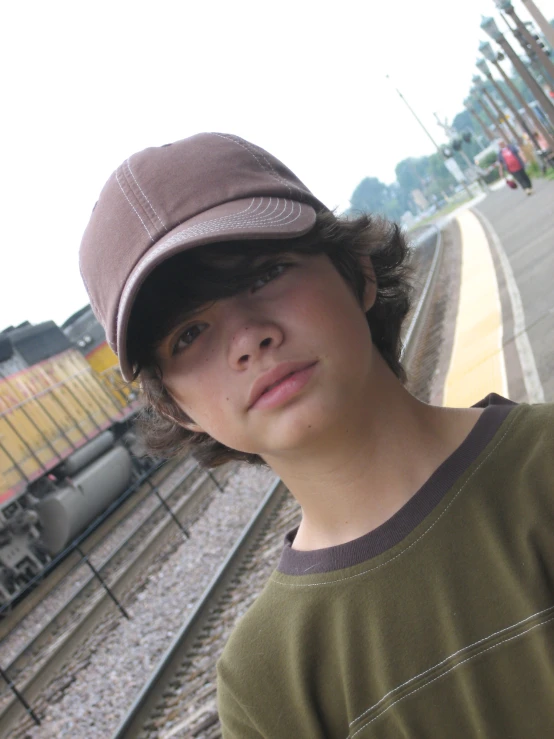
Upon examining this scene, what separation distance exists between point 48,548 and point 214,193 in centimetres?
1275

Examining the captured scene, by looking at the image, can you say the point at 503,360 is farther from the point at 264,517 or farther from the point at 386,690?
the point at 386,690

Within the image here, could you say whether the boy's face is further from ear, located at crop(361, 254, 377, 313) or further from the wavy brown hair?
ear, located at crop(361, 254, 377, 313)

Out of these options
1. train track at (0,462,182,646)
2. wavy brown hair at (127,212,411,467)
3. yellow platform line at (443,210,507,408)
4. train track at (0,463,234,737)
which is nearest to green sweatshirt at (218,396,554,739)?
wavy brown hair at (127,212,411,467)

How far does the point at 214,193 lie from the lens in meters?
1.78

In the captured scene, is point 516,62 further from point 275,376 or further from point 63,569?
point 275,376

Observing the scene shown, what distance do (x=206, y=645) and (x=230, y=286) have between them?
5030 millimetres

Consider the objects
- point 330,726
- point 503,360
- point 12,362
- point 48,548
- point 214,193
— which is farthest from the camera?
point 12,362

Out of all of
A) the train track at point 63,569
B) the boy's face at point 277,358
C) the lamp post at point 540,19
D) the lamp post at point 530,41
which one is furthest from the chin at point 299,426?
the lamp post at point 530,41

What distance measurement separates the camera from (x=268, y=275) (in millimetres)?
1777

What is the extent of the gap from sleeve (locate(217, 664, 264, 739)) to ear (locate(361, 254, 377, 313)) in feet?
3.11

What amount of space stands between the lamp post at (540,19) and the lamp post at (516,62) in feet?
13.0

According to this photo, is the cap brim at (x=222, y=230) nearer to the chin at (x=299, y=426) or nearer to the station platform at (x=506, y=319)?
the chin at (x=299, y=426)

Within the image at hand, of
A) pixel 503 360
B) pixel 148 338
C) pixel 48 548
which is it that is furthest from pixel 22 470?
pixel 148 338

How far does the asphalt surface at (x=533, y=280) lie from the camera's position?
6.90 m
